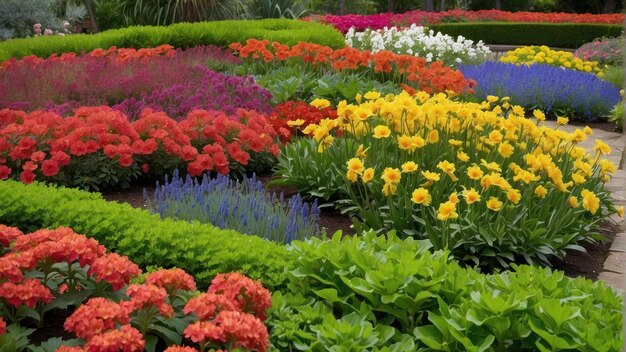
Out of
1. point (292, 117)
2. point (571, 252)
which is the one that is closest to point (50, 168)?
point (292, 117)

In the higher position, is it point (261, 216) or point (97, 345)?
point (97, 345)

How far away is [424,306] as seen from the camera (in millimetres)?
3348

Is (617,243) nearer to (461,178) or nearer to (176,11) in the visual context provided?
(461,178)

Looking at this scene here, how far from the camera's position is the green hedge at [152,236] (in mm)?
3707

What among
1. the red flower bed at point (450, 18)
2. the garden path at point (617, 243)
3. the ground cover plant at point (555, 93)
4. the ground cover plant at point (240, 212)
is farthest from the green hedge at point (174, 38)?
the red flower bed at point (450, 18)

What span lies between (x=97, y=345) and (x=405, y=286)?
129 cm

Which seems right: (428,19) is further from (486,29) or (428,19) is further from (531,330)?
(531,330)

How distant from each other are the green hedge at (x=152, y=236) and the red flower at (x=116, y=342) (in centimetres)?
110

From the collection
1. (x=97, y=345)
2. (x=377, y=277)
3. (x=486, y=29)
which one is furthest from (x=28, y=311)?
(x=486, y=29)

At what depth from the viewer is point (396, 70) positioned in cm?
979

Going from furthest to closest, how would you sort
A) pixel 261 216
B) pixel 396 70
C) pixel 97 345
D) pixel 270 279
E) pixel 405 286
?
pixel 396 70 < pixel 261 216 < pixel 270 279 < pixel 405 286 < pixel 97 345

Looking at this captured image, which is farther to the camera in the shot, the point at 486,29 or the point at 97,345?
the point at 486,29

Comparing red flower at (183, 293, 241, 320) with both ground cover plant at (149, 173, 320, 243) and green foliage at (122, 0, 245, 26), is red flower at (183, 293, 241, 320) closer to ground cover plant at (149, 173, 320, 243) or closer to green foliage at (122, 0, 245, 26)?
ground cover plant at (149, 173, 320, 243)

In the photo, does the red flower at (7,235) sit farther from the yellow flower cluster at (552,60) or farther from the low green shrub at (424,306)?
the yellow flower cluster at (552,60)
